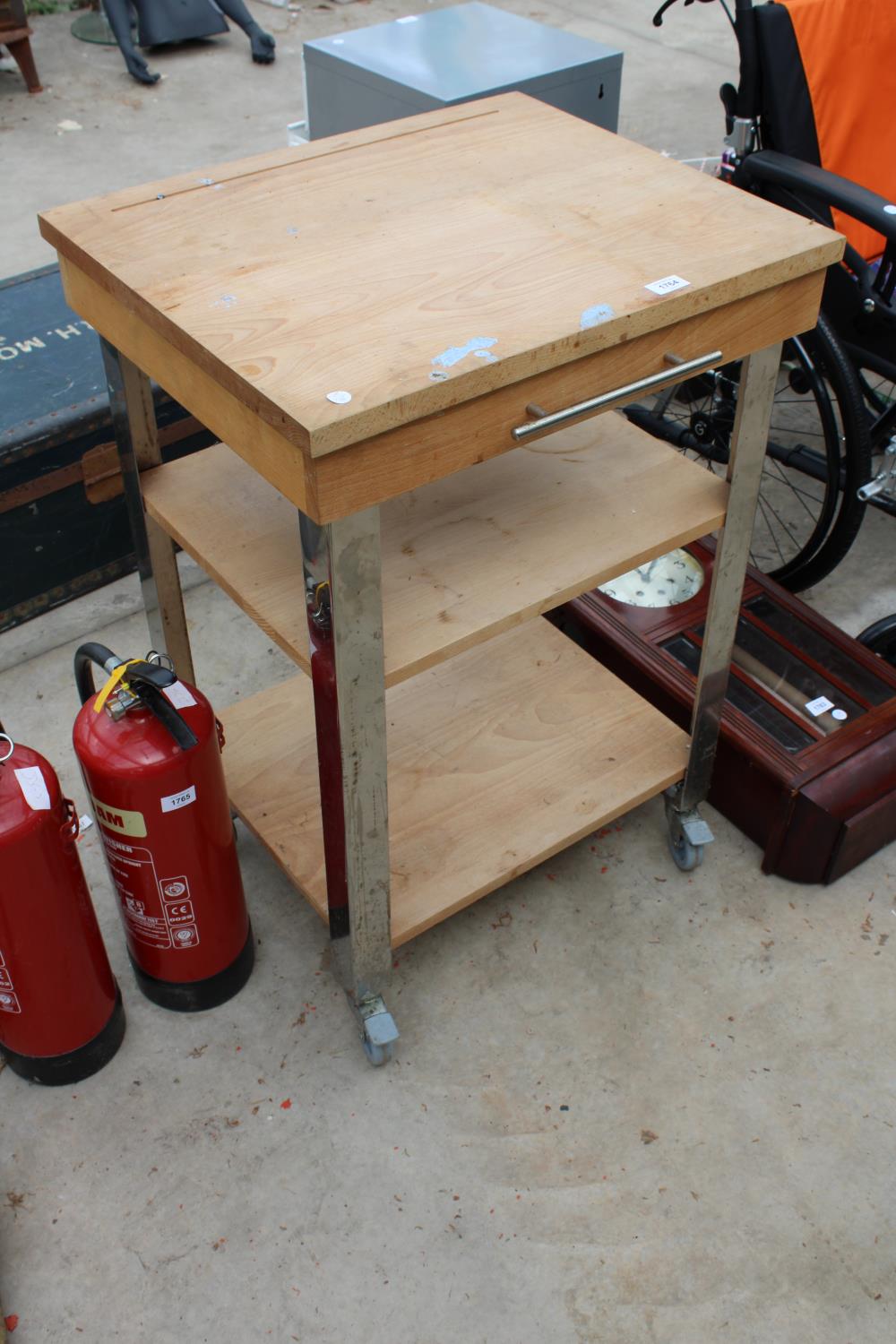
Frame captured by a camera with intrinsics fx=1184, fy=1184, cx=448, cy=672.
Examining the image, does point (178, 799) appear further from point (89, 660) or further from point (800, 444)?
point (800, 444)

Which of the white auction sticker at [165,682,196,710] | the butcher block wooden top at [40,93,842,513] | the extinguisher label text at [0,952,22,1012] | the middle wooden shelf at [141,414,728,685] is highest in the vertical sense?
the butcher block wooden top at [40,93,842,513]

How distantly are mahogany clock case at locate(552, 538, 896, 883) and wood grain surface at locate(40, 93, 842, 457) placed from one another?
74 centimetres

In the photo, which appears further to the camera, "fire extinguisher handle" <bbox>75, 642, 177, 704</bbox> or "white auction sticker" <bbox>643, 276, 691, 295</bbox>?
"fire extinguisher handle" <bbox>75, 642, 177, 704</bbox>

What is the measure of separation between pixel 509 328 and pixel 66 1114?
1.15m

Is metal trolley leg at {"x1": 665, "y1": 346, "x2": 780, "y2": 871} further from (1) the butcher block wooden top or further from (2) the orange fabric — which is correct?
(2) the orange fabric

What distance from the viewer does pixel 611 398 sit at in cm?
123

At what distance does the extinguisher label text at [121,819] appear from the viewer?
1390 millimetres

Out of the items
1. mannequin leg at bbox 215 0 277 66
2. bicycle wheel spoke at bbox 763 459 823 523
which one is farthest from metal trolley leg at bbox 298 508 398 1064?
mannequin leg at bbox 215 0 277 66

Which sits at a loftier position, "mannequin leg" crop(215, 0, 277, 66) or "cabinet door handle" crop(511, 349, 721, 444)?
"cabinet door handle" crop(511, 349, 721, 444)

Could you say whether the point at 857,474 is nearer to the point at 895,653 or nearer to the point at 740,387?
the point at 895,653

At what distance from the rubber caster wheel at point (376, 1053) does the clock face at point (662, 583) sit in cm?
86

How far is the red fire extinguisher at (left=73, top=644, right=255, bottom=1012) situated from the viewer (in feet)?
4.46

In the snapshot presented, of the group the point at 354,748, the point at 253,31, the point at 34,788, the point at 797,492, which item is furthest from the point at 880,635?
the point at 253,31

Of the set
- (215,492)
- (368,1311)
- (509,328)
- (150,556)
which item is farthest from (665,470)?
(368,1311)
